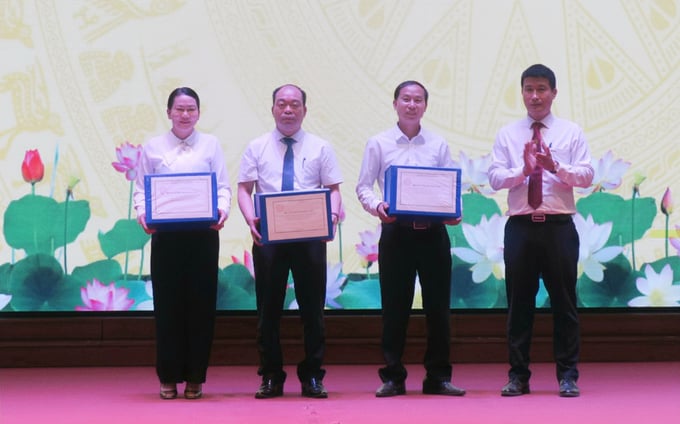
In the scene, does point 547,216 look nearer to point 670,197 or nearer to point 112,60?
point 670,197

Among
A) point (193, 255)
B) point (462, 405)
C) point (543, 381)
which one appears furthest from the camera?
point (543, 381)

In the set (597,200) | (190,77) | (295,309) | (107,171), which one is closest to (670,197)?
(597,200)

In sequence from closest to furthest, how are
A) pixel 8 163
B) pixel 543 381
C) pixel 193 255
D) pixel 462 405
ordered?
pixel 462 405, pixel 193 255, pixel 543 381, pixel 8 163

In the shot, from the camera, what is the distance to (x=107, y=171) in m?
5.16

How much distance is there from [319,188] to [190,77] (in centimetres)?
133

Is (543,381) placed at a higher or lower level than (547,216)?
lower

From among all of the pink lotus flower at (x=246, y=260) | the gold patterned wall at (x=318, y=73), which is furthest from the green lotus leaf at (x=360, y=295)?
the pink lotus flower at (x=246, y=260)

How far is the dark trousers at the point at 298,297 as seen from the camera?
4.15 m

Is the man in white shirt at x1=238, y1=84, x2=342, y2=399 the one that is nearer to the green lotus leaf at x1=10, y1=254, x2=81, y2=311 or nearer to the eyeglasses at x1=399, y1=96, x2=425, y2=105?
the eyeglasses at x1=399, y1=96, x2=425, y2=105

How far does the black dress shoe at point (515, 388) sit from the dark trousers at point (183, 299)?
4.06 feet

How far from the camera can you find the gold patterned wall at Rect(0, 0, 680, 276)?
203 inches

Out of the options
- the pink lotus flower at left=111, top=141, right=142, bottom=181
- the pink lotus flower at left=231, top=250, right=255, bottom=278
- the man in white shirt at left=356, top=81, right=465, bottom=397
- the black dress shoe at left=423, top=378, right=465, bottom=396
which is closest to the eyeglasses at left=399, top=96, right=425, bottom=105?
the man in white shirt at left=356, top=81, right=465, bottom=397

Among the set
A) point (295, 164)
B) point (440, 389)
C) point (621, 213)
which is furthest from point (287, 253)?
point (621, 213)

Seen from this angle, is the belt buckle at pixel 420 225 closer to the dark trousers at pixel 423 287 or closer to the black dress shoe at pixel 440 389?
the dark trousers at pixel 423 287
